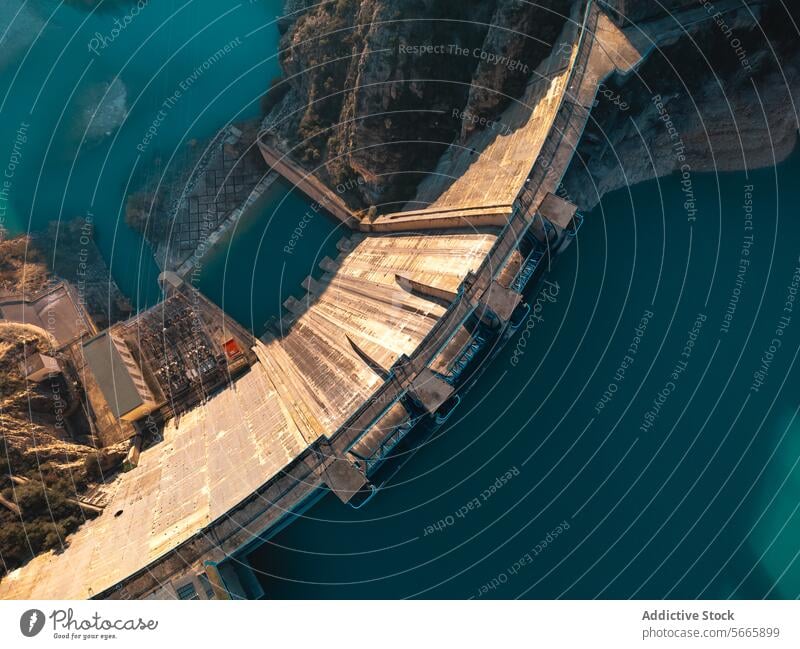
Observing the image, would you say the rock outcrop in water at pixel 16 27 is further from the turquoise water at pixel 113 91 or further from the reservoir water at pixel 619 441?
the reservoir water at pixel 619 441

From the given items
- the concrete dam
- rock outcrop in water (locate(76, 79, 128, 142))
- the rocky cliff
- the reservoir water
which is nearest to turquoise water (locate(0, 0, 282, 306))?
rock outcrop in water (locate(76, 79, 128, 142))

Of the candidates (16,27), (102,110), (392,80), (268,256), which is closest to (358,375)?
Result: (268,256)

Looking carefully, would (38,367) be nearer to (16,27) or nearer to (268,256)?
(268,256)

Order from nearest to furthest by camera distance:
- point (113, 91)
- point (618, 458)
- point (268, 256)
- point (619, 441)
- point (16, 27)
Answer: point (618, 458) → point (619, 441) → point (268, 256) → point (113, 91) → point (16, 27)

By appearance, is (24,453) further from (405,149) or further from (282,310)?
(405,149)

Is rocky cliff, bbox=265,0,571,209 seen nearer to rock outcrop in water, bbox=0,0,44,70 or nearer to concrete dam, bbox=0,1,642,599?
concrete dam, bbox=0,1,642,599

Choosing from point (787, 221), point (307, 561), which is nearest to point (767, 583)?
point (787, 221)
